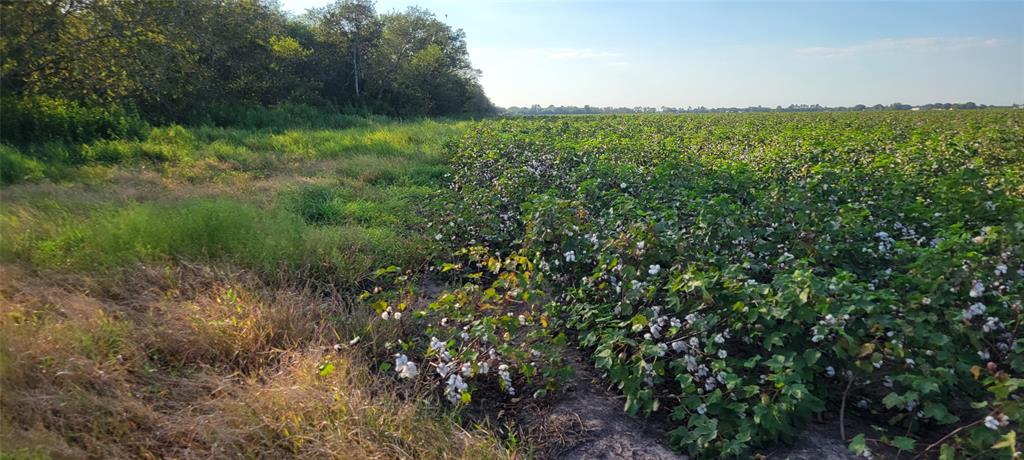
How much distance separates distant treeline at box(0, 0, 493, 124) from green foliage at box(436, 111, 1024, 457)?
8.92m

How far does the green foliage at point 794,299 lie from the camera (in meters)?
2.67

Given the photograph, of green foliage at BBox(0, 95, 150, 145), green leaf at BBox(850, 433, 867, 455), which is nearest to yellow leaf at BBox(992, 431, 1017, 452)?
green leaf at BBox(850, 433, 867, 455)

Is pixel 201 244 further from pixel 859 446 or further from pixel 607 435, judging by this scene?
pixel 859 446

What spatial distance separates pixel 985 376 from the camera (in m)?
2.84

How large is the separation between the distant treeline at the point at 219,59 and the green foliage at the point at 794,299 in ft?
29.3

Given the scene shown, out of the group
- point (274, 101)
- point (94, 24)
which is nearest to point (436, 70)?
point (274, 101)

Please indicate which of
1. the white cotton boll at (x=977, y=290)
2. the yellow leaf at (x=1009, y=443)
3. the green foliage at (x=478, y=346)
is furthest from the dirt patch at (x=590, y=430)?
the white cotton boll at (x=977, y=290)

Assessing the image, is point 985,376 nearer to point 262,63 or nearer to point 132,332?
point 132,332

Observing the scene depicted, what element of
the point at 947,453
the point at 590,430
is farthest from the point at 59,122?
the point at 947,453

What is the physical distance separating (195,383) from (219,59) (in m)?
22.0

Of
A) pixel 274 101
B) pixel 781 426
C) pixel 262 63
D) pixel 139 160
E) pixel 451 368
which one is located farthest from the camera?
pixel 274 101

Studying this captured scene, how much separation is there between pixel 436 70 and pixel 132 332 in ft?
123

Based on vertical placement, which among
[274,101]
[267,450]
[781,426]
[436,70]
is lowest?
[267,450]

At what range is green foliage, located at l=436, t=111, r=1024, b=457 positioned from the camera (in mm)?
2674
